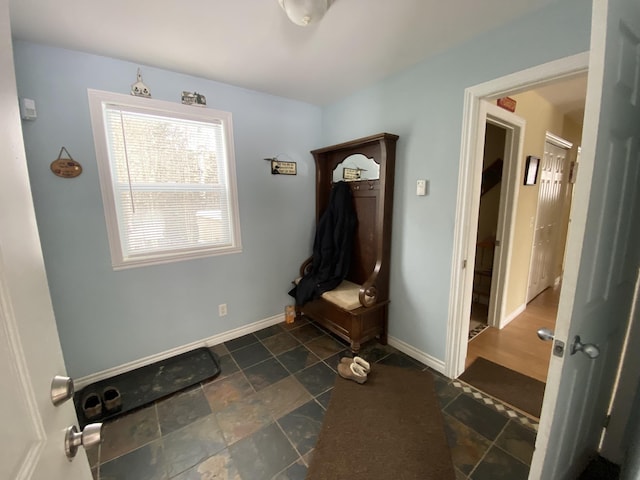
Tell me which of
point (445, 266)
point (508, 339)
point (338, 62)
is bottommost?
point (508, 339)

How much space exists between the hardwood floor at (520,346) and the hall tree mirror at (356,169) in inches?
70.3

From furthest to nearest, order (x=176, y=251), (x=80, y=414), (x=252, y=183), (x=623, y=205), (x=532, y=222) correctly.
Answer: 1. (x=532, y=222)
2. (x=252, y=183)
3. (x=176, y=251)
4. (x=80, y=414)
5. (x=623, y=205)

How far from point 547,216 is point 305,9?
11.8 ft

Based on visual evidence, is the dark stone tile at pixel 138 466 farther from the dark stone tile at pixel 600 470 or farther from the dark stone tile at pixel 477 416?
the dark stone tile at pixel 600 470

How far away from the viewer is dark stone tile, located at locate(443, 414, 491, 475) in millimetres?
1359

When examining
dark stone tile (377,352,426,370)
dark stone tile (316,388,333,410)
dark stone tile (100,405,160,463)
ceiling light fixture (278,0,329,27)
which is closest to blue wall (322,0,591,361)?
dark stone tile (377,352,426,370)

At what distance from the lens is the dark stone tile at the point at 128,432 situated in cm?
146

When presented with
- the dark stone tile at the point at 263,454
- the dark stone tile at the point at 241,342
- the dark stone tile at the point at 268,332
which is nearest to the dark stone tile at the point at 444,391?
the dark stone tile at the point at 263,454

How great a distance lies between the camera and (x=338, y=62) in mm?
1903

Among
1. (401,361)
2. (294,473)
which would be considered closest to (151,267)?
(294,473)

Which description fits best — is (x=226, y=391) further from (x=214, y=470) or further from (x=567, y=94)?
A: (x=567, y=94)

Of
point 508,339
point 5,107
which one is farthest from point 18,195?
point 508,339

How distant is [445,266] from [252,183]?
5.91 ft

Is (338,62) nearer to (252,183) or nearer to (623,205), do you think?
Answer: (252,183)
